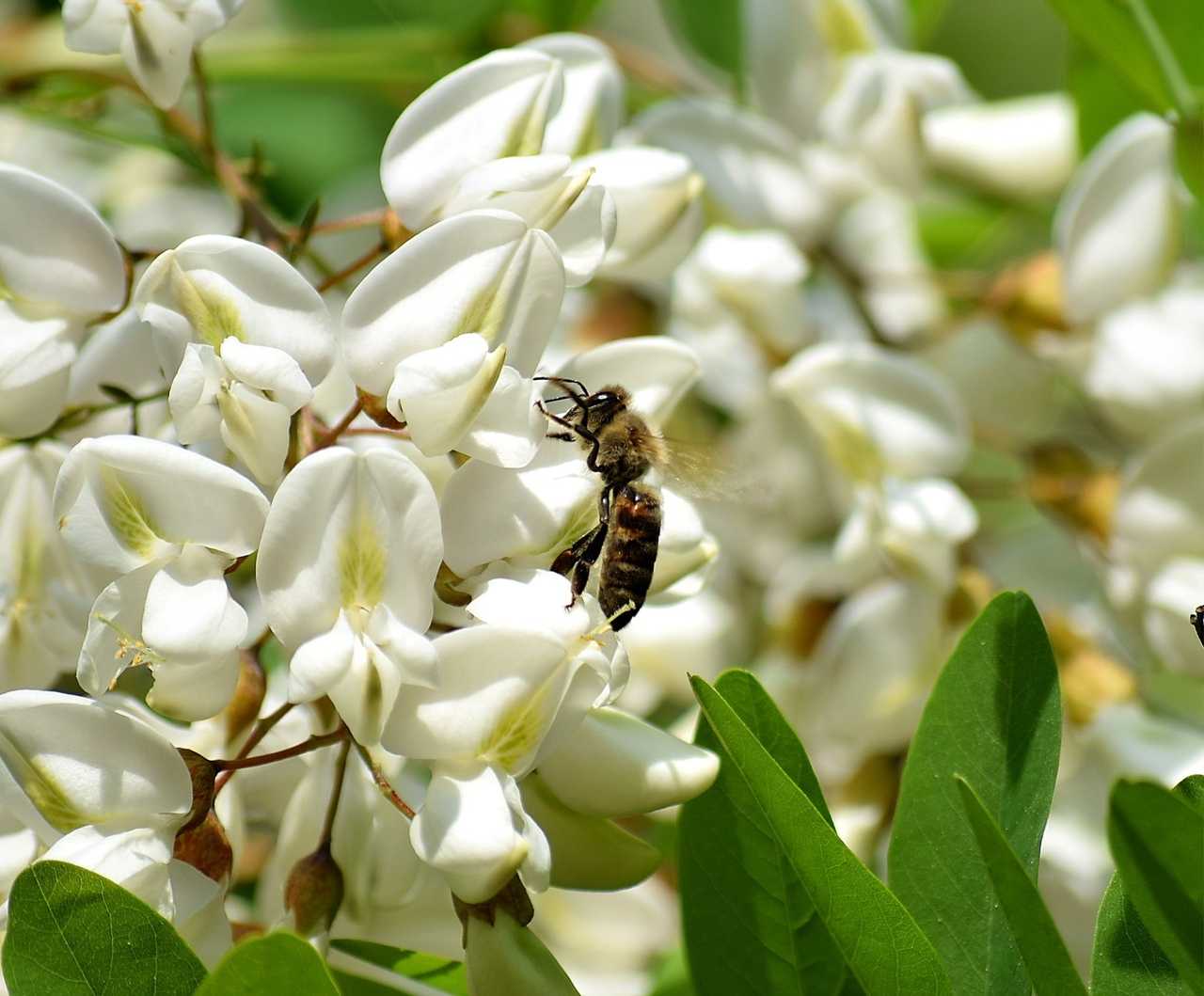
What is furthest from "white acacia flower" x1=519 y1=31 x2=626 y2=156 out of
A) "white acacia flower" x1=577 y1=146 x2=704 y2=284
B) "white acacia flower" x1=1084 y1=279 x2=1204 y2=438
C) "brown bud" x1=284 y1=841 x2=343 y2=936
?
"white acacia flower" x1=1084 y1=279 x2=1204 y2=438

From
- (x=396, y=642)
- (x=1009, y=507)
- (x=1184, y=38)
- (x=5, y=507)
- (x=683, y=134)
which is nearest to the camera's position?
(x=396, y=642)

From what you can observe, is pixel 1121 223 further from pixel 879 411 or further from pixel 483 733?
pixel 483 733

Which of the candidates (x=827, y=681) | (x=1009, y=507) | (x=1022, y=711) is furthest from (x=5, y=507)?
(x=1009, y=507)

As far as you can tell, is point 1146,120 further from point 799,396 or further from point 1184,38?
point 799,396

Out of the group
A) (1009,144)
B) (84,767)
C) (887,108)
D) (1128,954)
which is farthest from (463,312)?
(1009,144)

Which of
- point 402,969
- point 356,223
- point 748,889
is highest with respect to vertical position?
point 356,223

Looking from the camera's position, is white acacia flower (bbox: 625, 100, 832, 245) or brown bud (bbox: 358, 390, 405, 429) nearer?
brown bud (bbox: 358, 390, 405, 429)

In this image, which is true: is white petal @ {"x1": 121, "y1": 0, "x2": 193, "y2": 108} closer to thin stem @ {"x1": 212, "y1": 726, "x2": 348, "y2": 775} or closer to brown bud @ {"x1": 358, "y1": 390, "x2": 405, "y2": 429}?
brown bud @ {"x1": 358, "y1": 390, "x2": 405, "y2": 429}
